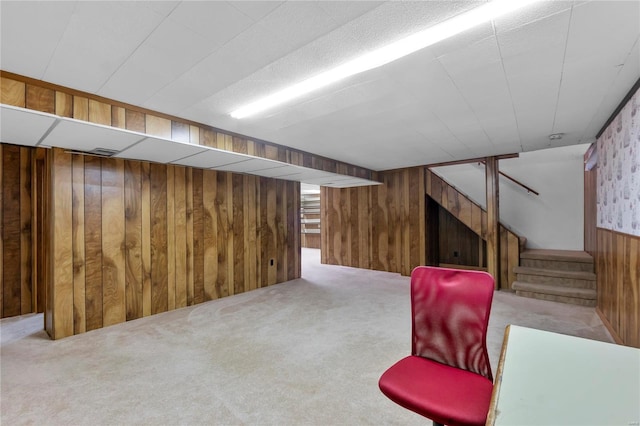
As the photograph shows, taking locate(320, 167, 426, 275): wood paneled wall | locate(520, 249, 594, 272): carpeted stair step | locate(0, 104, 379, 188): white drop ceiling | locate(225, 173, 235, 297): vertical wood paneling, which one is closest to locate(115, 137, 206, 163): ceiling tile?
locate(0, 104, 379, 188): white drop ceiling

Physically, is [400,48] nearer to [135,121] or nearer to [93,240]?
[135,121]

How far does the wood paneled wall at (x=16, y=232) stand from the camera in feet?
12.0

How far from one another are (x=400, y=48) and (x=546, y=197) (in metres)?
5.74

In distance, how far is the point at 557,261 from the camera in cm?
446

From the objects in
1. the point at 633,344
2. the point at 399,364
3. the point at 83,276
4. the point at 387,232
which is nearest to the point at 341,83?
the point at 399,364

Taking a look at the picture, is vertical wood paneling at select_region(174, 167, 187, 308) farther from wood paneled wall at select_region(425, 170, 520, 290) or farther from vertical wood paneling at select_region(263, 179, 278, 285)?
wood paneled wall at select_region(425, 170, 520, 290)

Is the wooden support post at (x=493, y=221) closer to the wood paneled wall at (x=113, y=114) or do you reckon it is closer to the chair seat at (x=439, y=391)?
the wood paneled wall at (x=113, y=114)

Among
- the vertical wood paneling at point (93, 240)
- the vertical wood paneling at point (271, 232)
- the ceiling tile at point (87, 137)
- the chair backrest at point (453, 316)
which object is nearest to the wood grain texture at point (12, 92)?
the ceiling tile at point (87, 137)

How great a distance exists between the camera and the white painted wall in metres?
5.34

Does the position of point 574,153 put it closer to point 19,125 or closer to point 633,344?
Answer: point 633,344

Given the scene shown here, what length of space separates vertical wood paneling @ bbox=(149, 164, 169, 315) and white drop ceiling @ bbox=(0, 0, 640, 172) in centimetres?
82

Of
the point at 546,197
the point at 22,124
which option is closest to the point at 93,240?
the point at 22,124

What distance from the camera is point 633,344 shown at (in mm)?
2311

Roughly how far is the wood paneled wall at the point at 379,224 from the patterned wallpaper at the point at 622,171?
2778 mm
